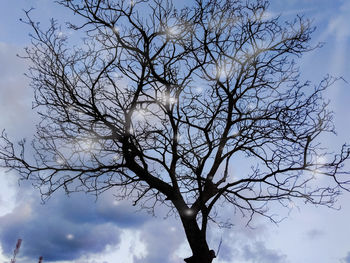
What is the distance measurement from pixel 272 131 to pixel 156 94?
2.75 metres

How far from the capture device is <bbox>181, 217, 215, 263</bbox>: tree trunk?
19.0 feet

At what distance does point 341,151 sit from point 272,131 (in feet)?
4.63

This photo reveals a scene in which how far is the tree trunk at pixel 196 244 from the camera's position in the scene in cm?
579

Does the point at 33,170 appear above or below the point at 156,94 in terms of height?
below

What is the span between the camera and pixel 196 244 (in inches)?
232

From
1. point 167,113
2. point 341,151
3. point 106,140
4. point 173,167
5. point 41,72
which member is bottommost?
point 341,151

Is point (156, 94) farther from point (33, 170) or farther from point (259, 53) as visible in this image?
point (33, 170)

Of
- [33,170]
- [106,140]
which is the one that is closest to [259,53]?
[106,140]

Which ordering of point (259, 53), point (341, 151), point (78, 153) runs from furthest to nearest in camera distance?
point (259, 53)
point (78, 153)
point (341, 151)

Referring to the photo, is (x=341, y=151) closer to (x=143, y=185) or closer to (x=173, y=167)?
(x=173, y=167)

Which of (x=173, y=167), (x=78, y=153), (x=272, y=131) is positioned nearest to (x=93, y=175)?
(x=78, y=153)

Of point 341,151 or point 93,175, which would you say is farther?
point 93,175

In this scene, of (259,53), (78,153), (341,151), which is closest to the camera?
(341,151)

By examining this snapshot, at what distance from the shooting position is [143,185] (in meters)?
7.45
